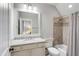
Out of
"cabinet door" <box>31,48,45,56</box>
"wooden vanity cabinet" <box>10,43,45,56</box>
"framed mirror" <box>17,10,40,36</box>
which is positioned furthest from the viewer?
"framed mirror" <box>17,10,40,36</box>

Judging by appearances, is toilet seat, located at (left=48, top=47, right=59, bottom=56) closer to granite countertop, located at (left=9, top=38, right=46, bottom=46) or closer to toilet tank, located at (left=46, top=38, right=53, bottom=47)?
toilet tank, located at (left=46, top=38, right=53, bottom=47)

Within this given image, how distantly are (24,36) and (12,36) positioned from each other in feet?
0.87

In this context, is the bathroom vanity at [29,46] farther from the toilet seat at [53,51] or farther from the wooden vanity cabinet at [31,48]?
the toilet seat at [53,51]

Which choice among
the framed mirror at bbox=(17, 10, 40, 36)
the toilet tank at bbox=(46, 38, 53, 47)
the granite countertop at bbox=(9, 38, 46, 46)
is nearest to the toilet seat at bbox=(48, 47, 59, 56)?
the toilet tank at bbox=(46, 38, 53, 47)

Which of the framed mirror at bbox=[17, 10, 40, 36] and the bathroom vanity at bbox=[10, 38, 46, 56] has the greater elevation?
the framed mirror at bbox=[17, 10, 40, 36]

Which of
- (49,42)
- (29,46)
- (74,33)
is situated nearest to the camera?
(74,33)

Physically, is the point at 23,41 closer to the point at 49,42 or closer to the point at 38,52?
the point at 38,52

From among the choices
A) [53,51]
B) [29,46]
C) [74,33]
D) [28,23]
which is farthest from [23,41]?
[74,33]

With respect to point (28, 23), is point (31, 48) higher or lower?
lower

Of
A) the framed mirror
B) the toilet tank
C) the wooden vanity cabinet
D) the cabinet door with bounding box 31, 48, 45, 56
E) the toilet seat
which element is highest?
the framed mirror

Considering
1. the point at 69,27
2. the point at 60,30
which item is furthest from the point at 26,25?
the point at 69,27

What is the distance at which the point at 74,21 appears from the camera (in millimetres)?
1692

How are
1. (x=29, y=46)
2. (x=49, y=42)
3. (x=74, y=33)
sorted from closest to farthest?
1. (x=74, y=33)
2. (x=29, y=46)
3. (x=49, y=42)

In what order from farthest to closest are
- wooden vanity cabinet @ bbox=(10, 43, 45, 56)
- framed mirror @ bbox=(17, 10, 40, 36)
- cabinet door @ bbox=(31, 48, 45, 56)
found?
framed mirror @ bbox=(17, 10, 40, 36), wooden vanity cabinet @ bbox=(10, 43, 45, 56), cabinet door @ bbox=(31, 48, 45, 56)
